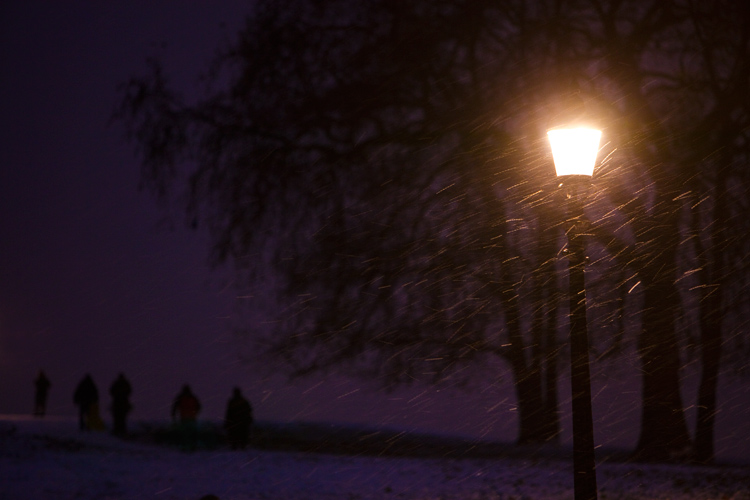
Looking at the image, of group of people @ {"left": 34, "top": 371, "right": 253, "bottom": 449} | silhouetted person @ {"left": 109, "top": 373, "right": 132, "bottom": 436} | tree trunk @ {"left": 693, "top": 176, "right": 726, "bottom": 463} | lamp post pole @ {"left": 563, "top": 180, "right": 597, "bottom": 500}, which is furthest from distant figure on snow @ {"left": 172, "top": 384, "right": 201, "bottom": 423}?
lamp post pole @ {"left": 563, "top": 180, "right": 597, "bottom": 500}

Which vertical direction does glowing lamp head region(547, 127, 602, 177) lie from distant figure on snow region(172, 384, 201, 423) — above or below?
above

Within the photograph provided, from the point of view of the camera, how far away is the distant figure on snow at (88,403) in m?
22.2

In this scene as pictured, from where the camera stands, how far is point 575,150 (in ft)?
26.4

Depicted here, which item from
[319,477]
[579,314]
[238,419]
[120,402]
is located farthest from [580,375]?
[120,402]

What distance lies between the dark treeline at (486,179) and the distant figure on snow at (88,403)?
8.67 meters

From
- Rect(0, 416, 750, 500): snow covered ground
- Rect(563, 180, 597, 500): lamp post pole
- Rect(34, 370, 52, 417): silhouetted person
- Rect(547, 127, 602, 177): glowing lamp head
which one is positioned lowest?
Rect(0, 416, 750, 500): snow covered ground

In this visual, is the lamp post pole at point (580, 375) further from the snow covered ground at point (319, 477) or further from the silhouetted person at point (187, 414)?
the silhouetted person at point (187, 414)

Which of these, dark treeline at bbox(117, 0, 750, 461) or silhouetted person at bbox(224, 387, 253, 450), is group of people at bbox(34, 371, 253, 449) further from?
dark treeline at bbox(117, 0, 750, 461)

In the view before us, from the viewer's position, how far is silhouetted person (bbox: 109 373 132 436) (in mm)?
20969

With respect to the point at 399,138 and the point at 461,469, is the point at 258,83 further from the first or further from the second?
the point at 461,469

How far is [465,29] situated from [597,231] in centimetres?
424

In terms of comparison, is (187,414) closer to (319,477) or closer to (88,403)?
(88,403)

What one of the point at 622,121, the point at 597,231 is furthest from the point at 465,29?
the point at 597,231

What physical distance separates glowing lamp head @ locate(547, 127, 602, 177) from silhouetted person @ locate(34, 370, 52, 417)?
66.4ft
